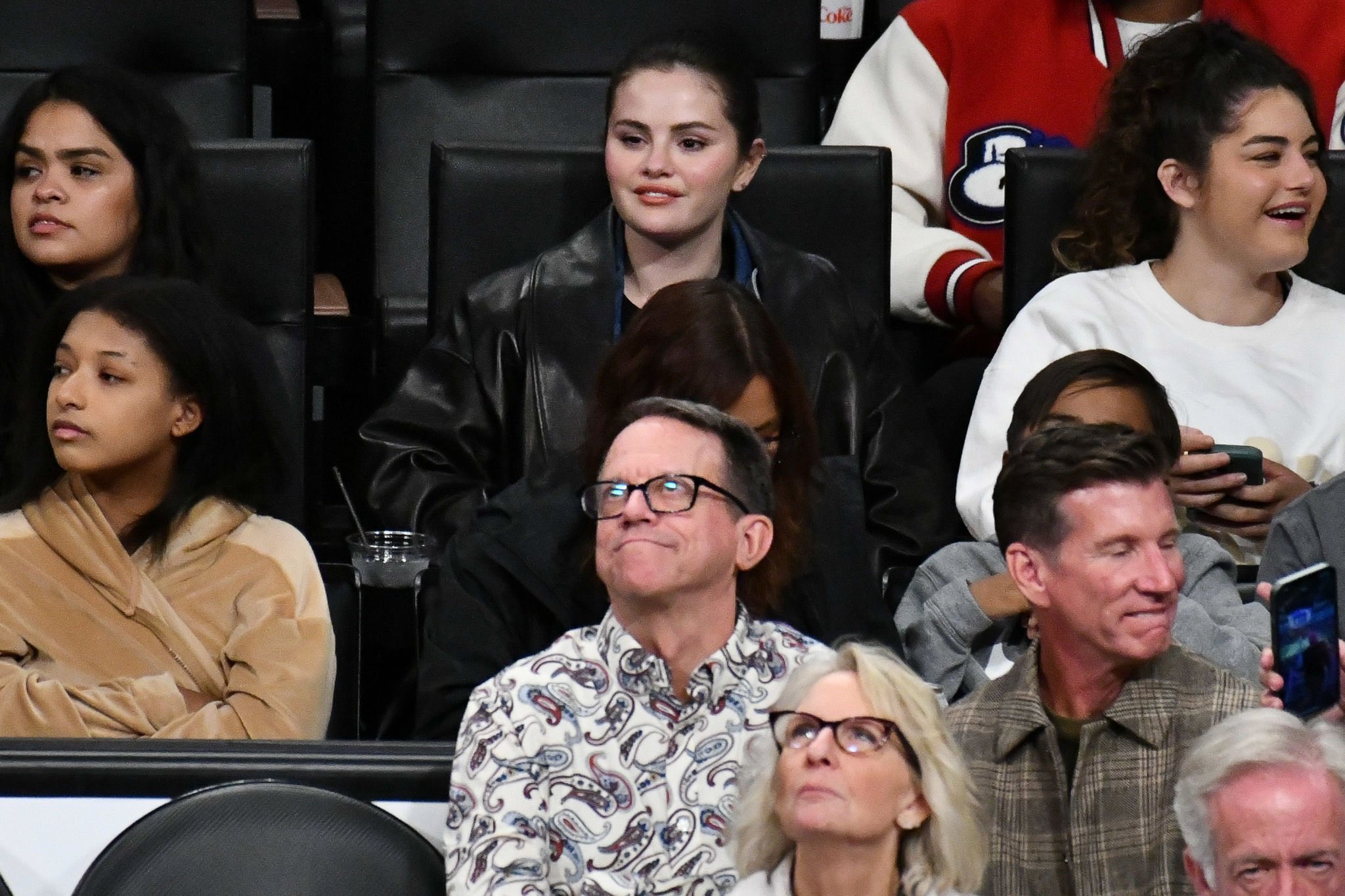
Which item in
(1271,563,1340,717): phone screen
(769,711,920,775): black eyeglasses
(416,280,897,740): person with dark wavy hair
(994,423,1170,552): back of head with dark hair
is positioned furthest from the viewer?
(416,280,897,740): person with dark wavy hair

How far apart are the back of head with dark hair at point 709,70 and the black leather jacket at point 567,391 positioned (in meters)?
0.15

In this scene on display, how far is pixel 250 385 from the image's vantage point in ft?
7.15

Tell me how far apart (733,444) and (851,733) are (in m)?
0.34

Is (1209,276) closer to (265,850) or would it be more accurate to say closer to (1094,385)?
(1094,385)

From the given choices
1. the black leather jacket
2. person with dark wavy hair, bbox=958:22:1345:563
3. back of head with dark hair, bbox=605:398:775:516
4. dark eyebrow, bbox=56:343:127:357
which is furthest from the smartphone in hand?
dark eyebrow, bbox=56:343:127:357

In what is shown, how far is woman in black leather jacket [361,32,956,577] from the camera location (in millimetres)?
2504

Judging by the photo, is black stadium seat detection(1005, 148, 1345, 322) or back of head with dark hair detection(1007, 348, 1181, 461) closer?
back of head with dark hair detection(1007, 348, 1181, 461)

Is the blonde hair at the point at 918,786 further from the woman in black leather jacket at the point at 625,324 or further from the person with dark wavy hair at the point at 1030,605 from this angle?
the woman in black leather jacket at the point at 625,324

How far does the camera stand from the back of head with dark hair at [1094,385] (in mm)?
2129

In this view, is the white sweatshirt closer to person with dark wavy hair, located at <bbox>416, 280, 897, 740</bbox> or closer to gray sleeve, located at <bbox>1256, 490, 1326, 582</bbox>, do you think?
gray sleeve, located at <bbox>1256, 490, 1326, 582</bbox>

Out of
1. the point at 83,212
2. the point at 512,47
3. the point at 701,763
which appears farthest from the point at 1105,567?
the point at 512,47

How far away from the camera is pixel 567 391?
2508 millimetres

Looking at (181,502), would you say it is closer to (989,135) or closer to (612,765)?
(612,765)

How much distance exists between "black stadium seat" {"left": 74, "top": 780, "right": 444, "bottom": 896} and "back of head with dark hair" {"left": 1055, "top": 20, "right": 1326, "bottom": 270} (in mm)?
1313
